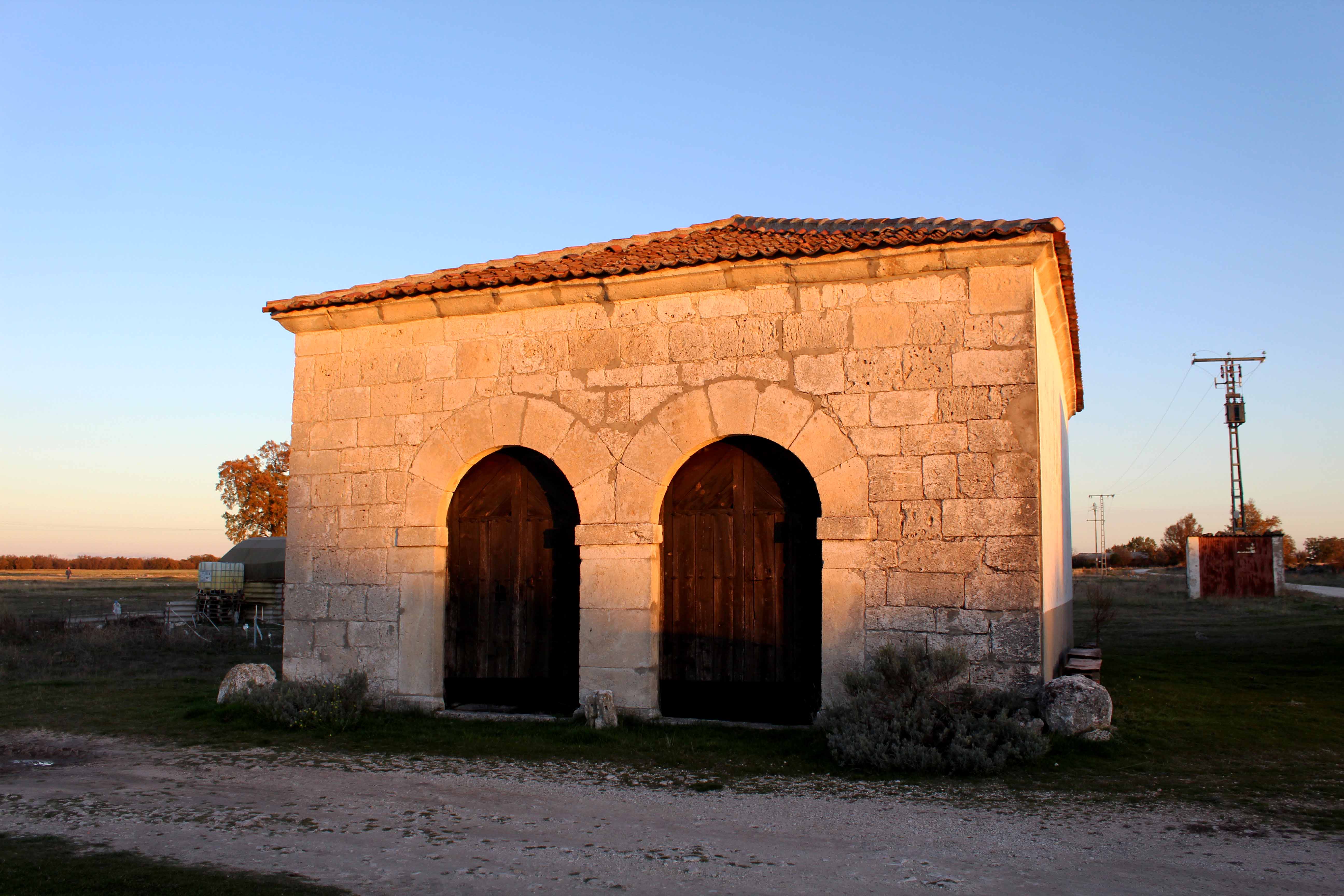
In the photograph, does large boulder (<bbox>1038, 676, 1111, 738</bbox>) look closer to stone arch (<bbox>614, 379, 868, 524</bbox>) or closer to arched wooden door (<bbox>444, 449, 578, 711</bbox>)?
stone arch (<bbox>614, 379, 868, 524</bbox>)

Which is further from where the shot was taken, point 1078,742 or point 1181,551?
point 1181,551

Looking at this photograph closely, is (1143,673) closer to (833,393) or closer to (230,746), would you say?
(833,393)

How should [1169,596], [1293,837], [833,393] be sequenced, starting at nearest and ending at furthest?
1. [1293,837]
2. [833,393]
3. [1169,596]

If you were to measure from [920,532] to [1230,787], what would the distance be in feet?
8.08

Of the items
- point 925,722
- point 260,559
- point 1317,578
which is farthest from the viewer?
point 1317,578

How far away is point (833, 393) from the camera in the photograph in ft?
23.9

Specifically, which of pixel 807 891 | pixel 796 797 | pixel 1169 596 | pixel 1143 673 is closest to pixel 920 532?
pixel 796 797

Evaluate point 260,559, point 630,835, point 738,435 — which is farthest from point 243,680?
point 260,559

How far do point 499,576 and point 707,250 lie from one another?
3505mm

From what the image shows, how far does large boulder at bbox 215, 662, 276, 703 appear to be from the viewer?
8430mm

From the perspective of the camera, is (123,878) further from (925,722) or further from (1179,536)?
(1179,536)

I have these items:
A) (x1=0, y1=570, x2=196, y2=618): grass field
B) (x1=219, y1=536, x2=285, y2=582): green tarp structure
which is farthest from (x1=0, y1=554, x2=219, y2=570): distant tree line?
(x1=219, y1=536, x2=285, y2=582): green tarp structure

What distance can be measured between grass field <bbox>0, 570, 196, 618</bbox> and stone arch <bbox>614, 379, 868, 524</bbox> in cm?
1664

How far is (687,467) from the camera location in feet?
26.3
